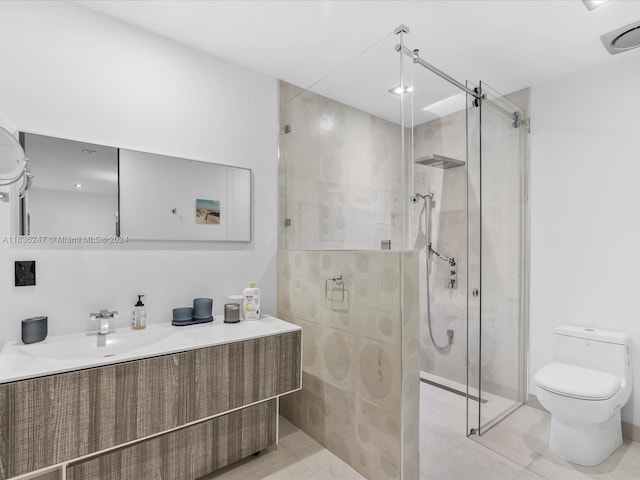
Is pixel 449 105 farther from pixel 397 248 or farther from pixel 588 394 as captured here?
pixel 588 394

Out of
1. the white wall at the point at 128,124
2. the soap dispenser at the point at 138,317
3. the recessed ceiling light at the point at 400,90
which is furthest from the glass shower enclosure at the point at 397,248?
the soap dispenser at the point at 138,317

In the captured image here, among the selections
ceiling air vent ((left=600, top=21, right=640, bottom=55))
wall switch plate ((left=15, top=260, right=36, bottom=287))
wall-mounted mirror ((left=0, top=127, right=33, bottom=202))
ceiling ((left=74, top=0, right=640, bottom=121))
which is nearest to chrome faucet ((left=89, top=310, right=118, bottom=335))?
wall switch plate ((left=15, top=260, right=36, bottom=287))

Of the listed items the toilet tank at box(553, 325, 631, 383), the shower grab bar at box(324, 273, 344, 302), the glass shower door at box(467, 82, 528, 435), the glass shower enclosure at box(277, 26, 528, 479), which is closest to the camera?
the glass shower enclosure at box(277, 26, 528, 479)

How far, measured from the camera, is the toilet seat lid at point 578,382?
182 cm

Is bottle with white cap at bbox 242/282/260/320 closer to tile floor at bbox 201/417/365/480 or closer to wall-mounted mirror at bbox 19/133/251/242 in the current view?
wall-mounted mirror at bbox 19/133/251/242

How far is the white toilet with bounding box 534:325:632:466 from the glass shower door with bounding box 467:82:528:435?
330 millimetres

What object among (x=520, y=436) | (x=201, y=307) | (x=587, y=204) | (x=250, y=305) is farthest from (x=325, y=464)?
(x=587, y=204)

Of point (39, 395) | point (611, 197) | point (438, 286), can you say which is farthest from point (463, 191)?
point (39, 395)

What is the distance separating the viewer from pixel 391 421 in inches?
65.8

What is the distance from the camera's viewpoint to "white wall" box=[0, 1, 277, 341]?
63.2 inches

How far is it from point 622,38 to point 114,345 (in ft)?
9.89

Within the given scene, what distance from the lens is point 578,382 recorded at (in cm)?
194

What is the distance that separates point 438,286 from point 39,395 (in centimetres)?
212

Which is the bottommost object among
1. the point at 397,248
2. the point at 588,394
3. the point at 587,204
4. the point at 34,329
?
the point at 588,394
